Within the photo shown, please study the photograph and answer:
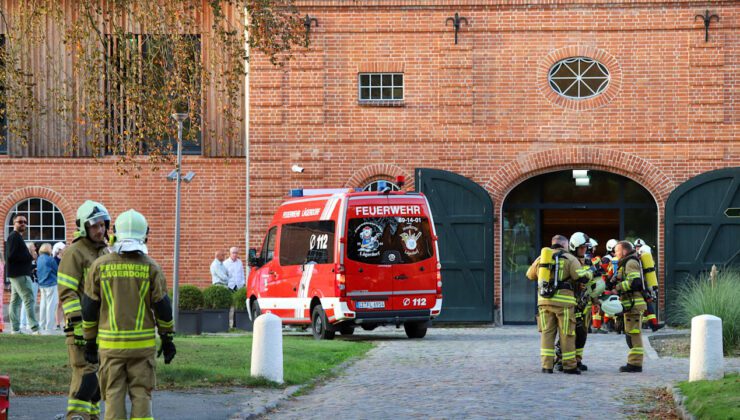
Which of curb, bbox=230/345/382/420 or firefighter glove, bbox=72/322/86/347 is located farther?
curb, bbox=230/345/382/420

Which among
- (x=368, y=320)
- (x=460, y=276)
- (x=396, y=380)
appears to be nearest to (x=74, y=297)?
(x=396, y=380)

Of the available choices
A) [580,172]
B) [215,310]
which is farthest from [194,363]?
[580,172]

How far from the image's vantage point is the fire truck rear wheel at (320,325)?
21.3 meters

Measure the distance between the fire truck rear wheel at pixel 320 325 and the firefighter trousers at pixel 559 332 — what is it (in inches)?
240

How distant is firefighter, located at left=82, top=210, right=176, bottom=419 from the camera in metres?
8.93

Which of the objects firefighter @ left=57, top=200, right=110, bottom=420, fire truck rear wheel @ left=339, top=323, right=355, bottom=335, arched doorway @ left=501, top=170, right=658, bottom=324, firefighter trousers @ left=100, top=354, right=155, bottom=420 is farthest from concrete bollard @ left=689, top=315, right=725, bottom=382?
arched doorway @ left=501, top=170, right=658, bottom=324

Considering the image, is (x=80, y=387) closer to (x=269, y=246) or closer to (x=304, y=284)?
(x=304, y=284)

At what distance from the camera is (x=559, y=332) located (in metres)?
15.8

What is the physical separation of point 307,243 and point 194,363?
716 centimetres

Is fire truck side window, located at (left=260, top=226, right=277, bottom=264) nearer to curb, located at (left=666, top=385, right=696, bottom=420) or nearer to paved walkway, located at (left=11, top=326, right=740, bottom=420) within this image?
paved walkway, located at (left=11, top=326, right=740, bottom=420)

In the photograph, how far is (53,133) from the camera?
29.1 m

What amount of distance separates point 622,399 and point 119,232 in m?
6.07

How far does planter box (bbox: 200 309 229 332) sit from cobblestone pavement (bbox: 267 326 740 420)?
15.9 ft

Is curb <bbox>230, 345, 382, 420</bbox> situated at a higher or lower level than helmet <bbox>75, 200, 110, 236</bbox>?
lower
